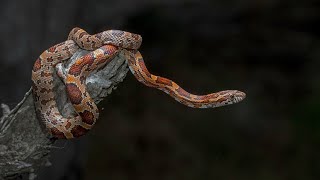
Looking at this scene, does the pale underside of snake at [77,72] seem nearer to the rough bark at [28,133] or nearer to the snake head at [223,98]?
the rough bark at [28,133]

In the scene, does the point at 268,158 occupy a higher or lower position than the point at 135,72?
lower

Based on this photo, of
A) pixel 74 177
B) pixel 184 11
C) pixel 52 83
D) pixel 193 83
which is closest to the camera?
pixel 52 83

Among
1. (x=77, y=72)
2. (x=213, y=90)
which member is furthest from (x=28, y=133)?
(x=213, y=90)

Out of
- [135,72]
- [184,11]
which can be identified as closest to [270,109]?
[184,11]

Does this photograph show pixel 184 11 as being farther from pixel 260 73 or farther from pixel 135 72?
pixel 135 72

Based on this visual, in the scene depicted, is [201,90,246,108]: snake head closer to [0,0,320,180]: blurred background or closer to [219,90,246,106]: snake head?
[219,90,246,106]: snake head

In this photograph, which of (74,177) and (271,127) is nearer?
(74,177)

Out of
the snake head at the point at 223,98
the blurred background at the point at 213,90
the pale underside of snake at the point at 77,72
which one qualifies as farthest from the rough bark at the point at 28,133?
the blurred background at the point at 213,90
